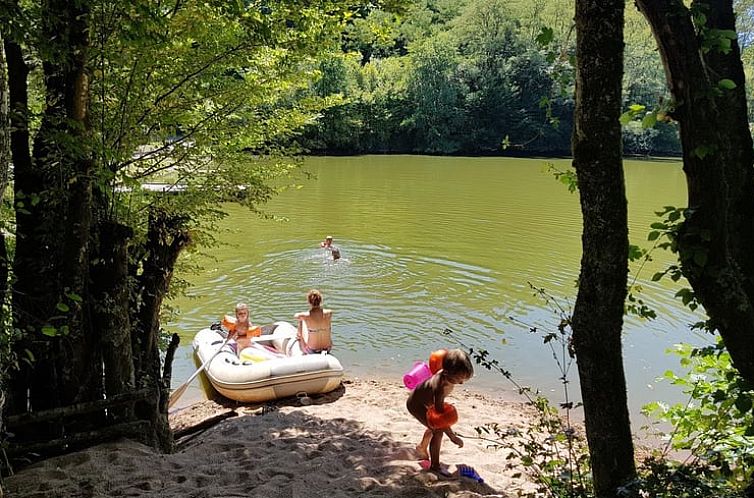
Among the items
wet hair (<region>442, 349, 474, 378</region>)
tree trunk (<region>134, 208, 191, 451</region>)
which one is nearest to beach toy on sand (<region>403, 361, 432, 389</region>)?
wet hair (<region>442, 349, 474, 378</region>)

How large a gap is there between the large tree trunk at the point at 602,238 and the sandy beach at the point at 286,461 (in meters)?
0.69

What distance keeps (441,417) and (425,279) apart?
7.51 meters

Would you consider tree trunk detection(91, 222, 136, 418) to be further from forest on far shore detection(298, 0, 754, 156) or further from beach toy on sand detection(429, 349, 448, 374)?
forest on far shore detection(298, 0, 754, 156)

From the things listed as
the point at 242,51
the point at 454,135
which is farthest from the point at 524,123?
the point at 242,51

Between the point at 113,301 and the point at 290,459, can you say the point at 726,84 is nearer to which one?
the point at 290,459

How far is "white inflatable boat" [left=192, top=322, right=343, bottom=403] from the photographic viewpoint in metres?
6.18

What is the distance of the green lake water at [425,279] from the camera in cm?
791

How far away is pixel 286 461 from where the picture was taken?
4004mm

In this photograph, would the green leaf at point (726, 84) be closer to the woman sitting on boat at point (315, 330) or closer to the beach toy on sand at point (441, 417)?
the beach toy on sand at point (441, 417)

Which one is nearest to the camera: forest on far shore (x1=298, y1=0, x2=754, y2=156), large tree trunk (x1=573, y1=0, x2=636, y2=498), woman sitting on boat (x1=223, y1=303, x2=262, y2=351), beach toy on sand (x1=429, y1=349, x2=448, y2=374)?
large tree trunk (x1=573, y1=0, x2=636, y2=498)

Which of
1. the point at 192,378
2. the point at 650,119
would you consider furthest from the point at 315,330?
the point at 650,119

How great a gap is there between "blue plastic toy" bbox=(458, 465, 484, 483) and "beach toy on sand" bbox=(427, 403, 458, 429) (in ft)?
1.04

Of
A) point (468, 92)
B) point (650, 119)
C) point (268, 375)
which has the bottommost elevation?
point (268, 375)

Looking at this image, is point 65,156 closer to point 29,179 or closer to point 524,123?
A: point 29,179
